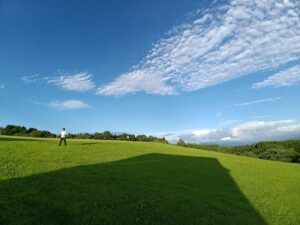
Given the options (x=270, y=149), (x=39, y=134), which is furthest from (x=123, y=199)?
(x=270, y=149)

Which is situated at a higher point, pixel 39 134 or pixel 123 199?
pixel 39 134

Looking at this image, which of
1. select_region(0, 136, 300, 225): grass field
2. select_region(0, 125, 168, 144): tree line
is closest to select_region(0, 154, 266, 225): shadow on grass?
select_region(0, 136, 300, 225): grass field

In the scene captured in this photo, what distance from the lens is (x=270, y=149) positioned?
377ft

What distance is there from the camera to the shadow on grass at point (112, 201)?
12.3 meters

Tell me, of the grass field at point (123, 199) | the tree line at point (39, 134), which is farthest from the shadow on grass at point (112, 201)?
the tree line at point (39, 134)

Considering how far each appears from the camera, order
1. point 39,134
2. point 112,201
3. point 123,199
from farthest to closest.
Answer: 1. point 39,134
2. point 123,199
3. point 112,201

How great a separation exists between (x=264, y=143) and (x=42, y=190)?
12815cm

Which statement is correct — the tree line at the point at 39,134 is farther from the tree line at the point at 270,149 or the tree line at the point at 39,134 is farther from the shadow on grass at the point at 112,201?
the shadow on grass at the point at 112,201

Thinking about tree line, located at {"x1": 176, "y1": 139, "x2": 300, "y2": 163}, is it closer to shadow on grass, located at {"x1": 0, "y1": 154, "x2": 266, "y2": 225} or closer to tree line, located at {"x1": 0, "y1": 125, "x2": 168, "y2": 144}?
tree line, located at {"x1": 0, "y1": 125, "x2": 168, "y2": 144}

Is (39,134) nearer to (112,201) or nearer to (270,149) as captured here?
(270,149)

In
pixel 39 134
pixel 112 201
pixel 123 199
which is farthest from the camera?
pixel 39 134

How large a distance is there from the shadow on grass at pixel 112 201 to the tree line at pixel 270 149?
91507mm

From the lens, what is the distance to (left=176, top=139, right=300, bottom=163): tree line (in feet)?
349

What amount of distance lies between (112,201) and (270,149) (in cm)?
10967
